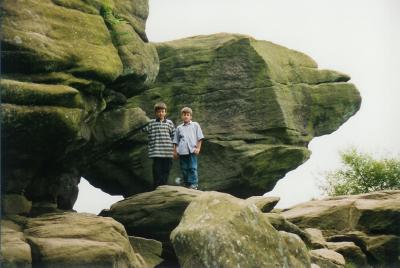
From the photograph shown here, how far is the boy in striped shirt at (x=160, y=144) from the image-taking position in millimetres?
24859

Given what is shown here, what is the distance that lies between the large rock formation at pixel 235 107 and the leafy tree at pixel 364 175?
11.9 m

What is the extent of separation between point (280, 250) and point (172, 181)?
13891 mm

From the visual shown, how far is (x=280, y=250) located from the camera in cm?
1752

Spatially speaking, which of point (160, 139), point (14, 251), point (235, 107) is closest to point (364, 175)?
point (235, 107)

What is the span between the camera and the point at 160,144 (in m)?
24.9

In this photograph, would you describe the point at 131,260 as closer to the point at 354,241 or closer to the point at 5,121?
the point at 5,121

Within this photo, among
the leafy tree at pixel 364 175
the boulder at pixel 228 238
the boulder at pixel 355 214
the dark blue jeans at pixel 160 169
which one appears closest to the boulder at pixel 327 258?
the boulder at pixel 228 238

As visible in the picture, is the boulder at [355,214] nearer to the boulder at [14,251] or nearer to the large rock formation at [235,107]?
the large rock formation at [235,107]

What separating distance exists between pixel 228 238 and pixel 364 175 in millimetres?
30547

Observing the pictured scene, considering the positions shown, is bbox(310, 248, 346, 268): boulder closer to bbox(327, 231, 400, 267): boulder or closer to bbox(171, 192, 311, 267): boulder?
bbox(171, 192, 311, 267): boulder

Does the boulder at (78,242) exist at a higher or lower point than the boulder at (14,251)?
lower

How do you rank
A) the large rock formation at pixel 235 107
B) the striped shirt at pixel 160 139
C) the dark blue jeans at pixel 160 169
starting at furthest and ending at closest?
the large rock formation at pixel 235 107, the dark blue jeans at pixel 160 169, the striped shirt at pixel 160 139

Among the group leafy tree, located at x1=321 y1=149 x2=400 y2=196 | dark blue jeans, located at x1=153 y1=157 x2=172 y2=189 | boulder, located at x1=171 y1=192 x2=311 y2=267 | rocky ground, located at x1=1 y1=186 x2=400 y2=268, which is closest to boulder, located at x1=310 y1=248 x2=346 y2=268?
rocky ground, located at x1=1 y1=186 x2=400 y2=268

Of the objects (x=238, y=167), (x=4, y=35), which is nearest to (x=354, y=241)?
(x=238, y=167)
